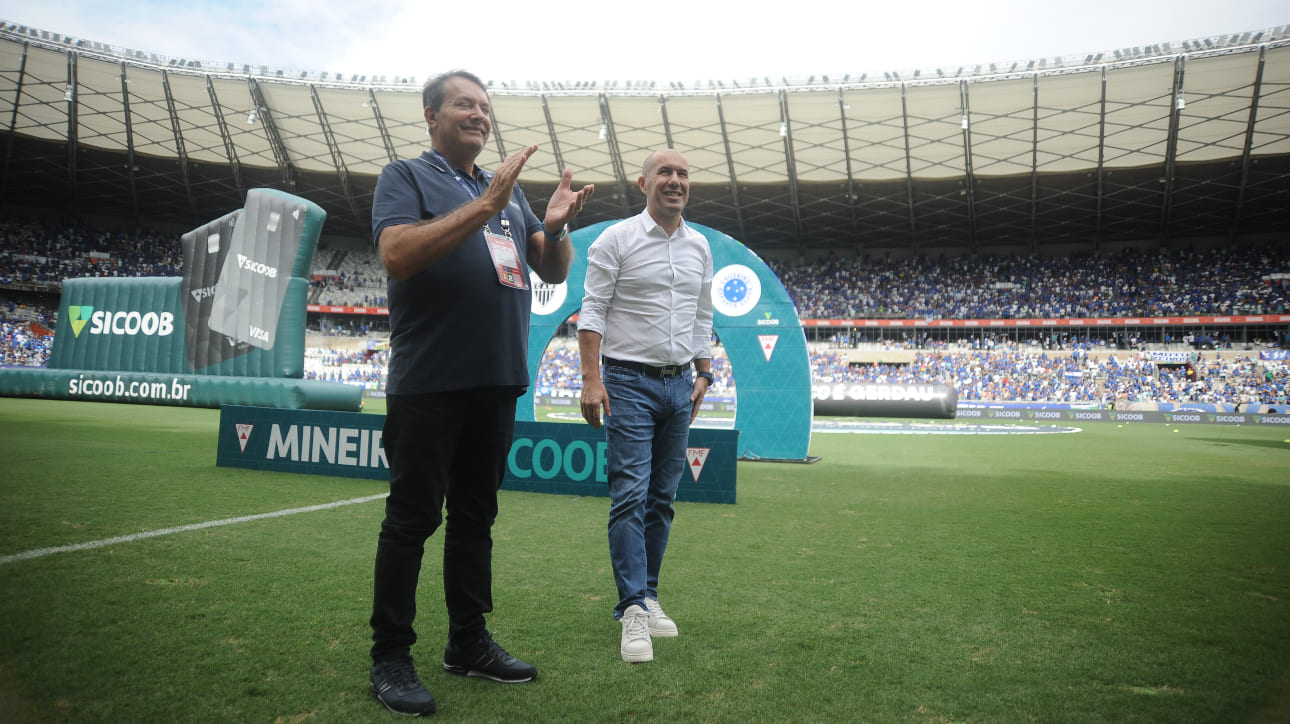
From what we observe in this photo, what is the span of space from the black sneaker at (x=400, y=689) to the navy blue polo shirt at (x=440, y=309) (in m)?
0.83

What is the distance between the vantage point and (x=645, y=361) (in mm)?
2932

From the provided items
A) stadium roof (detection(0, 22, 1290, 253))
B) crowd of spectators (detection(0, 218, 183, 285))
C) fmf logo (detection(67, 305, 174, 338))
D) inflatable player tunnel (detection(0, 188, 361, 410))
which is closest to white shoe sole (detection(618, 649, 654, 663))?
inflatable player tunnel (detection(0, 188, 361, 410))

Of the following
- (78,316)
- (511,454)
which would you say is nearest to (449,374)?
(511,454)

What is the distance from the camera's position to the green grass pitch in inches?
84.9

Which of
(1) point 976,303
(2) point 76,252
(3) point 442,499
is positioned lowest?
(3) point 442,499

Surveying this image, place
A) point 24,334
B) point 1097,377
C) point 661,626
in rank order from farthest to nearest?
point 1097,377 → point 24,334 → point 661,626

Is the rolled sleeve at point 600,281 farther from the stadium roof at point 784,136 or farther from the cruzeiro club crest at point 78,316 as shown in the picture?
the stadium roof at point 784,136

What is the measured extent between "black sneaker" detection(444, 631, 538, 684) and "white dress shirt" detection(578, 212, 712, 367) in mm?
1213

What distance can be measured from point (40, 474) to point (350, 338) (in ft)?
130

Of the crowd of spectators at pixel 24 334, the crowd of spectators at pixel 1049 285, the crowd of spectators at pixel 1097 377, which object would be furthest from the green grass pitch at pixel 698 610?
the crowd of spectators at pixel 1049 285

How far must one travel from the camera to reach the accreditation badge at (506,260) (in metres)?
2.33

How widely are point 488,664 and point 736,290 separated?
8.02 m

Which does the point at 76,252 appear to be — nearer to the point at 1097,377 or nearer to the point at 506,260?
the point at 506,260

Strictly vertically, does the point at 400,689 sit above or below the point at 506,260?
below
